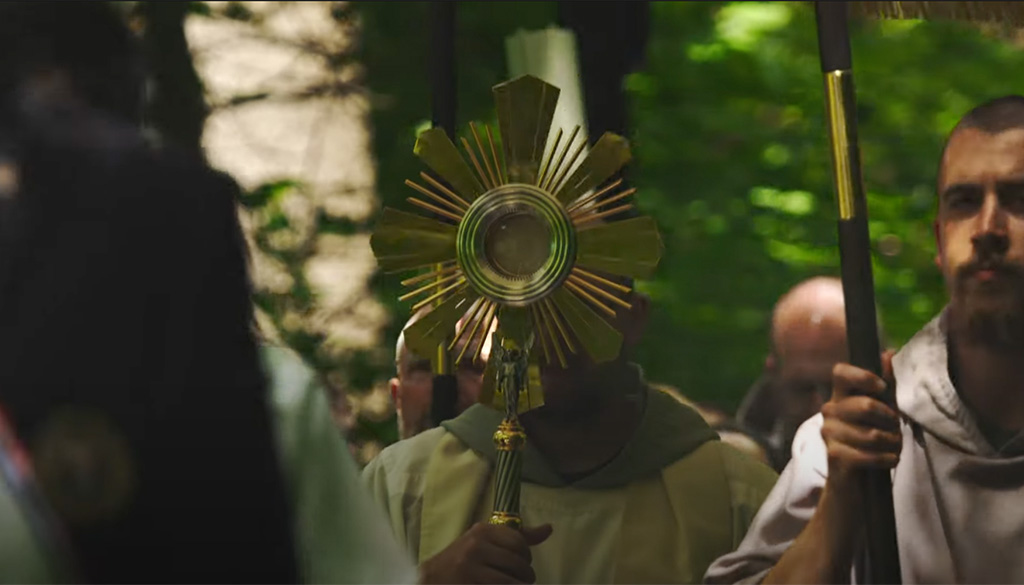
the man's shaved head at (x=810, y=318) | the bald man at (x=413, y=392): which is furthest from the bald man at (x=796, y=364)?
the bald man at (x=413, y=392)

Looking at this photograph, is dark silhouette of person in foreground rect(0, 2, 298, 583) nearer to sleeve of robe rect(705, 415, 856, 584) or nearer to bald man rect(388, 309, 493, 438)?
bald man rect(388, 309, 493, 438)

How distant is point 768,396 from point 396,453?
28.4 inches

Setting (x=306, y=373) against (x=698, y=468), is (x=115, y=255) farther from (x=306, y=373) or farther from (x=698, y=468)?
(x=698, y=468)

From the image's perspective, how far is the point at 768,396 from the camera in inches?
127

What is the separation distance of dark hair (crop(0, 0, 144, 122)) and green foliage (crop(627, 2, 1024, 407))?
0.96 metres

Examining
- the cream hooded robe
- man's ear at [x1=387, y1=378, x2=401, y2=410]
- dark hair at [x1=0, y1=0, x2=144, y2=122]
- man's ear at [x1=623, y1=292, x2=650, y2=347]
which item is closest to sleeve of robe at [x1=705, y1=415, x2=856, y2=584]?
the cream hooded robe

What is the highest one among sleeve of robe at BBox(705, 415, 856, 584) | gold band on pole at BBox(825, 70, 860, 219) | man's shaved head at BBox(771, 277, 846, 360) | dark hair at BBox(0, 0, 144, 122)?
dark hair at BBox(0, 0, 144, 122)

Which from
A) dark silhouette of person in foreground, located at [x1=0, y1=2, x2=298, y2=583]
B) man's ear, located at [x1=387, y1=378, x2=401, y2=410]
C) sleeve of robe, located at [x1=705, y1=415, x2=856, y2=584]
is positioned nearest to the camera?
dark silhouette of person in foreground, located at [x1=0, y1=2, x2=298, y2=583]

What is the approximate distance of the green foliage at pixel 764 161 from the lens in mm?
3205

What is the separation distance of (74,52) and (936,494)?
1757 millimetres

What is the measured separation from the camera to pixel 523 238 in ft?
9.92

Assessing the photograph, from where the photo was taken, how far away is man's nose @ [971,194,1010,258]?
10.2 feet

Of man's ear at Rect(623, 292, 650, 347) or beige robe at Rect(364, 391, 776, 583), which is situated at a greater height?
man's ear at Rect(623, 292, 650, 347)

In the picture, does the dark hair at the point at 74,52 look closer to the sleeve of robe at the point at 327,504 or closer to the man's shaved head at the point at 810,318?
the sleeve of robe at the point at 327,504
